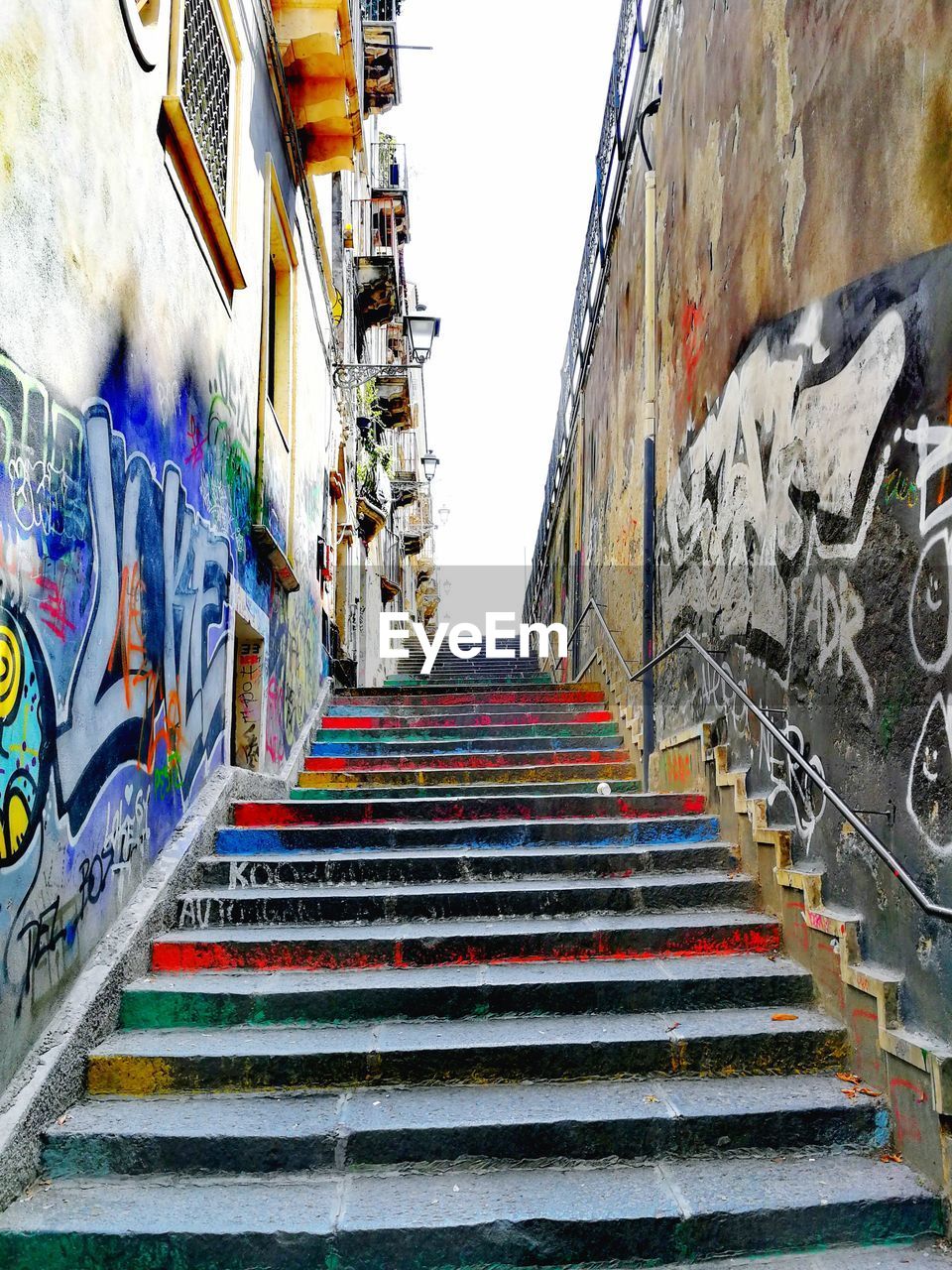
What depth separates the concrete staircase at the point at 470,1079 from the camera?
108 inches

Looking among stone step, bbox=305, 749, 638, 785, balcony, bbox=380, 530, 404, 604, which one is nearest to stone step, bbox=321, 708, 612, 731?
stone step, bbox=305, 749, 638, 785

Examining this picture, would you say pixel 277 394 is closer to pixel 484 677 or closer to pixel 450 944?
pixel 450 944

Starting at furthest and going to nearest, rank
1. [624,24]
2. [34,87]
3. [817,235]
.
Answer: [624,24] < [817,235] < [34,87]

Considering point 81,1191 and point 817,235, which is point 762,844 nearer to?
point 817,235

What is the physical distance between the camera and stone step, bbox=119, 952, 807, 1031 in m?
3.72

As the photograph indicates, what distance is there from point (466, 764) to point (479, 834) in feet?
6.91

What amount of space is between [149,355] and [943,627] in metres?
3.76

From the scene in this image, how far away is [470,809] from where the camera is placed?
5.73 m

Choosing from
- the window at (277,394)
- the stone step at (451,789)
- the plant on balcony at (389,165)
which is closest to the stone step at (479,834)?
the stone step at (451,789)

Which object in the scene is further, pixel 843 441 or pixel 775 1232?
pixel 843 441

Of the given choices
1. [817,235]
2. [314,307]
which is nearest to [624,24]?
[314,307]

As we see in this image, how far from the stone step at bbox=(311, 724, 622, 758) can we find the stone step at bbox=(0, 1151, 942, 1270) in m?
4.67

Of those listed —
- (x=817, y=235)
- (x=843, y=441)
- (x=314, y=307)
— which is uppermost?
(x=314, y=307)

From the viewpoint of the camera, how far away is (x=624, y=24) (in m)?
8.86
